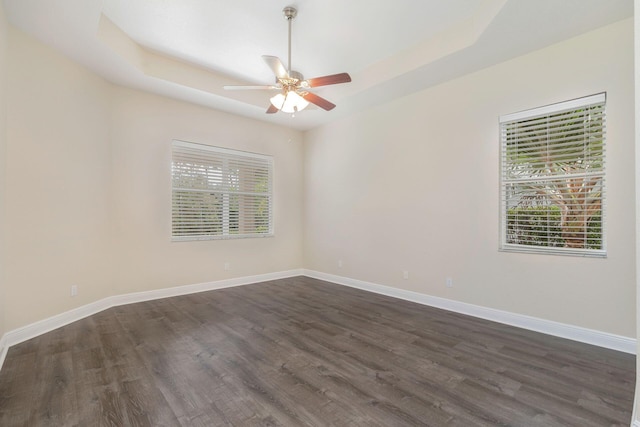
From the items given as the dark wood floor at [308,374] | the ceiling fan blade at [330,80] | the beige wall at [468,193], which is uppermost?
the ceiling fan blade at [330,80]

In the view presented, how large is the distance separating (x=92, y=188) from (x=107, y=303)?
152 centimetres

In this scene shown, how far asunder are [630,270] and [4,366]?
541 cm

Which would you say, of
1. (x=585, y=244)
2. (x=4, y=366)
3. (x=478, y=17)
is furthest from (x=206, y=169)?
(x=585, y=244)

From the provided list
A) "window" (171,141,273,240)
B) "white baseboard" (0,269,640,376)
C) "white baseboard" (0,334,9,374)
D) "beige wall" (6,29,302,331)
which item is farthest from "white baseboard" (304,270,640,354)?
"white baseboard" (0,334,9,374)

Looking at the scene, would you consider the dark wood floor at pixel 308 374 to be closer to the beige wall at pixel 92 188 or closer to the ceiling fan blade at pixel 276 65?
the beige wall at pixel 92 188

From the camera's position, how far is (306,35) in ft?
11.1

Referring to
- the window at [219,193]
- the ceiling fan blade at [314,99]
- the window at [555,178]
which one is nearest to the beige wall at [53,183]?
the window at [219,193]

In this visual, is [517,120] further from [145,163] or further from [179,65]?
[145,163]

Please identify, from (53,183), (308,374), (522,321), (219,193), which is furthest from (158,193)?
(522,321)

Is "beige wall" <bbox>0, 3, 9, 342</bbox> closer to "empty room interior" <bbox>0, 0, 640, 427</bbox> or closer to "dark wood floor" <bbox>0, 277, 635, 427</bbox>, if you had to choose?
"empty room interior" <bbox>0, 0, 640, 427</bbox>

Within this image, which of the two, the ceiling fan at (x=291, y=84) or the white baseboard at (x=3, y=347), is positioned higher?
the ceiling fan at (x=291, y=84)

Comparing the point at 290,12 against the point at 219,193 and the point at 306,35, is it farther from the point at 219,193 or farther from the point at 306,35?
the point at 219,193

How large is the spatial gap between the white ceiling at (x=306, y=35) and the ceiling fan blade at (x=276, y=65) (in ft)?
2.12

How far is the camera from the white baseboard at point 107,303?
2860 mm
